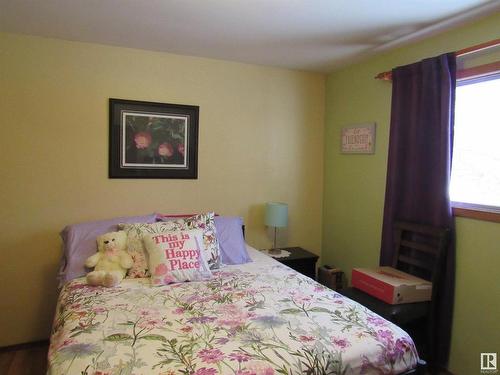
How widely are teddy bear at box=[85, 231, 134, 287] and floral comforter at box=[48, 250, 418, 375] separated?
6 cm

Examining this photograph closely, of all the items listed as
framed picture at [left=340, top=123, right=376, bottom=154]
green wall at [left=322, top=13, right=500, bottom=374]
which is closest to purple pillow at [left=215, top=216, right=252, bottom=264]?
green wall at [left=322, top=13, right=500, bottom=374]

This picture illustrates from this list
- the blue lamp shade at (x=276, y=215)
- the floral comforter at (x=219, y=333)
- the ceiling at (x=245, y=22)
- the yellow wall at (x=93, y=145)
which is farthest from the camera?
the blue lamp shade at (x=276, y=215)

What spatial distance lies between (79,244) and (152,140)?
1.01 metres

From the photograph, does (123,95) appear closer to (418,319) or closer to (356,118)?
(356,118)

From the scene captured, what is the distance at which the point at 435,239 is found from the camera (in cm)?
234

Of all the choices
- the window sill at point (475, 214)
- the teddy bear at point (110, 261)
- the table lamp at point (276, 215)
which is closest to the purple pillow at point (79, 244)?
the teddy bear at point (110, 261)

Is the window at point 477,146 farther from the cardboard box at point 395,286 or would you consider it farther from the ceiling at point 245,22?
the cardboard box at point 395,286

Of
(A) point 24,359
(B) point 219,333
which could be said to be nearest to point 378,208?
(B) point 219,333

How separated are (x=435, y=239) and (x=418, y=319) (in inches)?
21.7

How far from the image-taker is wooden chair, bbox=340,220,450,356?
7.12 ft

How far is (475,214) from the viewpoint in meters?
2.13

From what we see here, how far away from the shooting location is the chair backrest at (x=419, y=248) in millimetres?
2238

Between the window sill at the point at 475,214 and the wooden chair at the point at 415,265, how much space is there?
0.46ft

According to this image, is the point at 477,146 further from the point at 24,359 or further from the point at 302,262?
the point at 24,359
